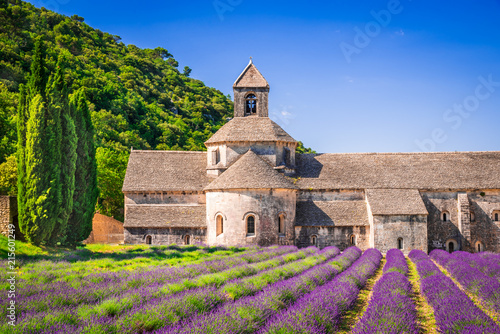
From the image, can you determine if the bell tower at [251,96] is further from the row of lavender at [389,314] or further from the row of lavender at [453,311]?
the row of lavender at [389,314]

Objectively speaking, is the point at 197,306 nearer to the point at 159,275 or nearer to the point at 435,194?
the point at 159,275

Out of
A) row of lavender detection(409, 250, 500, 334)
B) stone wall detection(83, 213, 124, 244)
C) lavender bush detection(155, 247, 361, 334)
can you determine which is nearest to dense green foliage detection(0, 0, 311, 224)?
stone wall detection(83, 213, 124, 244)

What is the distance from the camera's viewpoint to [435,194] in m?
33.8

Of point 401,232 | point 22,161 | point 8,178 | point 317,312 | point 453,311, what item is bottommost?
point 453,311

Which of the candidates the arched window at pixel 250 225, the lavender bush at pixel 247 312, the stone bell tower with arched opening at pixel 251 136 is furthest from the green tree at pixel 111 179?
the lavender bush at pixel 247 312

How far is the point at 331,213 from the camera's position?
33219mm

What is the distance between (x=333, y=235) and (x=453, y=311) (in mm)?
22231

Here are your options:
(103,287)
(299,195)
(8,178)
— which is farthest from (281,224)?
(8,178)

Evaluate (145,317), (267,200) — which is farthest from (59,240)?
(145,317)

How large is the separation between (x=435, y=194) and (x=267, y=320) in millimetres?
27593

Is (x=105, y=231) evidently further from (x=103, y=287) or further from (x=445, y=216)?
(x=445, y=216)

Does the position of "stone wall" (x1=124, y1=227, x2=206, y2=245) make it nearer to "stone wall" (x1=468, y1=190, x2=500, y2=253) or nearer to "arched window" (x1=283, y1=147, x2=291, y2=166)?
"arched window" (x1=283, y1=147, x2=291, y2=166)

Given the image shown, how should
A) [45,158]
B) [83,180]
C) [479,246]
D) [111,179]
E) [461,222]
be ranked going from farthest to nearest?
[111,179] < [479,246] < [461,222] < [83,180] < [45,158]

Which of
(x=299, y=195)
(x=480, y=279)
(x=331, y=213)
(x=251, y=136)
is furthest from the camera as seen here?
(x=251, y=136)
